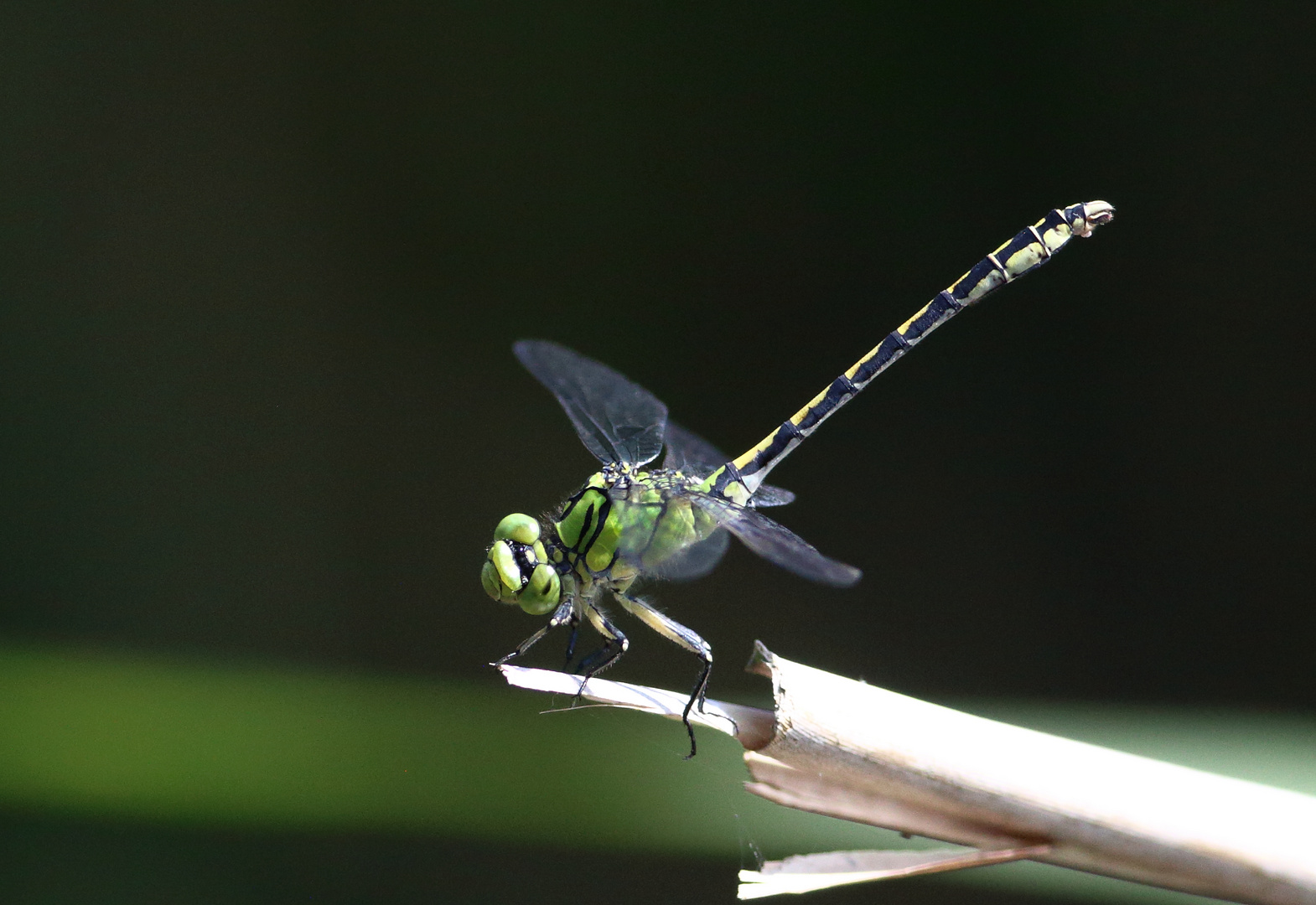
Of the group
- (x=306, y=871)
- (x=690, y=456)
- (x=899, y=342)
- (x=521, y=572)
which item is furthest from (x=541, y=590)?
(x=306, y=871)

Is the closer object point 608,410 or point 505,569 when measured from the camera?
point 505,569

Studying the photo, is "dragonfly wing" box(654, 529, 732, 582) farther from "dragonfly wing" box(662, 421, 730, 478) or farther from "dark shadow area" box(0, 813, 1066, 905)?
"dark shadow area" box(0, 813, 1066, 905)

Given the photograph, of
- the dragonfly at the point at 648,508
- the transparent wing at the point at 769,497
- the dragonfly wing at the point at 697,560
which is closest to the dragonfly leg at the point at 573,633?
the dragonfly at the point at 648,508

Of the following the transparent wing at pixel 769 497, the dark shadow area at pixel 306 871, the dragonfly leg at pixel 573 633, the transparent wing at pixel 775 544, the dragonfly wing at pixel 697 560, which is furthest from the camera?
the dark shadow area at pixel 306 871

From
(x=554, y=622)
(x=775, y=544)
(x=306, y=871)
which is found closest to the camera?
(x=775, y=544)

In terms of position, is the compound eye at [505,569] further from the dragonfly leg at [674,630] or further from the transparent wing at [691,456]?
the transparent wing at [691,456]

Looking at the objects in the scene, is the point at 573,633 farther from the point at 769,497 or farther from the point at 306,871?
the point at 306,871

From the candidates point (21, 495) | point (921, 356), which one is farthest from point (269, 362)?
point (921, 356)
